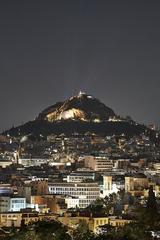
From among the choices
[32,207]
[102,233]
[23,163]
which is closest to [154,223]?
[102,233]

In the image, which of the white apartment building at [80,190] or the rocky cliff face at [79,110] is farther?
the rocky cliff face at [79,110]

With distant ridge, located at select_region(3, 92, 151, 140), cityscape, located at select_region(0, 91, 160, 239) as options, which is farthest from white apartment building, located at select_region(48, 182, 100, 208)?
distant ridge, located at select_region(3, 92, 151, 140)

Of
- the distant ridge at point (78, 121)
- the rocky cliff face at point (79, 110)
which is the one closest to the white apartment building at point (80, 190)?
the distant ridge at point (78, 121)

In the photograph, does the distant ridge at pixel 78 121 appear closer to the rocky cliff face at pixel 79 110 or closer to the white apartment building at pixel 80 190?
the rocky cliff face at pixel 79 110

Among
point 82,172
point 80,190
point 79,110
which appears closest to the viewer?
point 80,190

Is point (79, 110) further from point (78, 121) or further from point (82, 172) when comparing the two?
point (82, 172)

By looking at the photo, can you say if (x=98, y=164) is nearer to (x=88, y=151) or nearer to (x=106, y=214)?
(x=88, y=151)

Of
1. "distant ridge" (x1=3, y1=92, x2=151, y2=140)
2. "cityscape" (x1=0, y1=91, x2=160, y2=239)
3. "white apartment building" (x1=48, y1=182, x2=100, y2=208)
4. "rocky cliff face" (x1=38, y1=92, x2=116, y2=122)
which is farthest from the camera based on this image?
"rocky cliff face" (x1=38, y1=92, x2=116, y2=122)

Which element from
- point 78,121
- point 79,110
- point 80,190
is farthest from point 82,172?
point 79,110

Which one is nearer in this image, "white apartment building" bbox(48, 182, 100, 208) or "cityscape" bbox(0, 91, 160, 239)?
"cityscape" bbox(0, 91, 160, 239)

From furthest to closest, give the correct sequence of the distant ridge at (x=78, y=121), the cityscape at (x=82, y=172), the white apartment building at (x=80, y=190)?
the distant ridge at (x=78, y=121), the white apartment building at (x=80, y=190), the cityscape at (x=82, y=172)

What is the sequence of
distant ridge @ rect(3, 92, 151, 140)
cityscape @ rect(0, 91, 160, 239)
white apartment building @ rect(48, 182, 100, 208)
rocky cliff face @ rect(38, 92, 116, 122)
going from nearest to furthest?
cityscape @ rect(0, 91, 160, 239) < white apartment building @ rect(48, 182, 100, 208) < distant ridge @ rect(3, 92, 151, 140) < rocky cliff face @ rect(38, 92, 116, 122)

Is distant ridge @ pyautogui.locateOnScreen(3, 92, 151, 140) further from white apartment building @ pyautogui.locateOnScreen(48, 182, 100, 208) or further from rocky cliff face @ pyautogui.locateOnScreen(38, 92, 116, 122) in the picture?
white apartment building @ pyautogui.locateOnScreen(48, 182, 100, 208)
